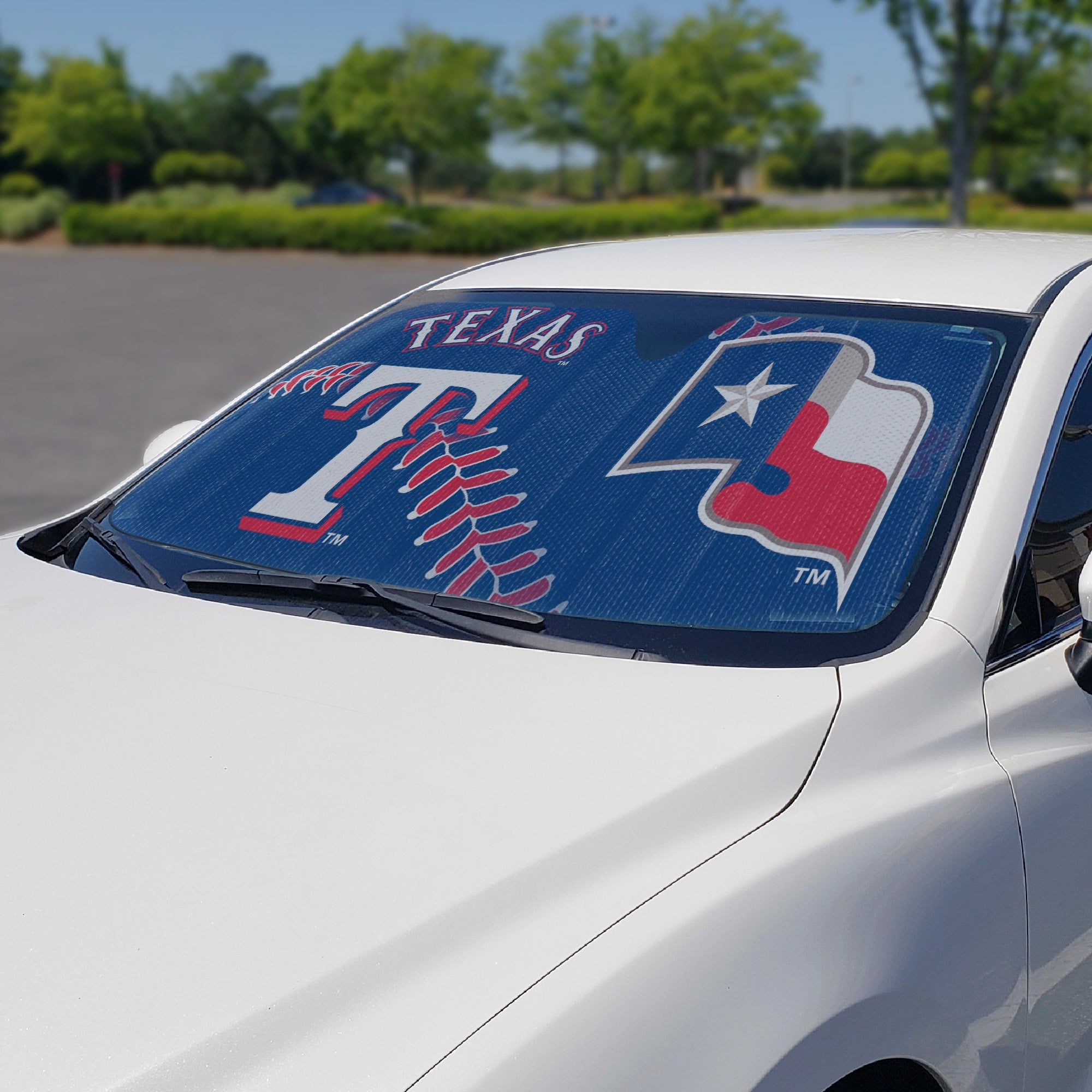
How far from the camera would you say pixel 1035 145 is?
53094 mm

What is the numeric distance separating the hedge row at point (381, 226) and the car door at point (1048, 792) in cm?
3018

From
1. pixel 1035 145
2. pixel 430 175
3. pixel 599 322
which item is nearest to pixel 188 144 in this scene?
pixel 430 175

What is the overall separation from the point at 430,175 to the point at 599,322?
68.6m

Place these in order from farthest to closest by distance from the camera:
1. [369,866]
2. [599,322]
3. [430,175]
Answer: [430,175] → [599,322] → [369,866]

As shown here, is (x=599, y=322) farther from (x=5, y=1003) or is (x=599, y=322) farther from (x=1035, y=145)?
(x=1035, y=145)

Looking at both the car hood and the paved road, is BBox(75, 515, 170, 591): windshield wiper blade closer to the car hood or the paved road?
the car hood

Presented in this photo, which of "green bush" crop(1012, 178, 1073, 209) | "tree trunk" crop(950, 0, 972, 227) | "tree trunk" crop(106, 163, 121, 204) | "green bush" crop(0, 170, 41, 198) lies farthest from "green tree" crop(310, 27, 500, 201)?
"tree trunk" crop(950, 0, 972, 227)

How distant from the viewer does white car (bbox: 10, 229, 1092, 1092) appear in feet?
4.35

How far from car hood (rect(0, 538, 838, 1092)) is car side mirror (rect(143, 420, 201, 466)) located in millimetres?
965

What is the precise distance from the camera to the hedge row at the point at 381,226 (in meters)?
32.3

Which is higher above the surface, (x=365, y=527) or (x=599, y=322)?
(x=599, y=322)

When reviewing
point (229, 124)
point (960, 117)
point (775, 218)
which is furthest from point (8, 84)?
point (960, 117)

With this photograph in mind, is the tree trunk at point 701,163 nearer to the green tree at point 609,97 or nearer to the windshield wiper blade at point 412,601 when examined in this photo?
the green tree at point 609,97

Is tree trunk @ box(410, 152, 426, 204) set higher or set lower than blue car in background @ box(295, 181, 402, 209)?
higher
